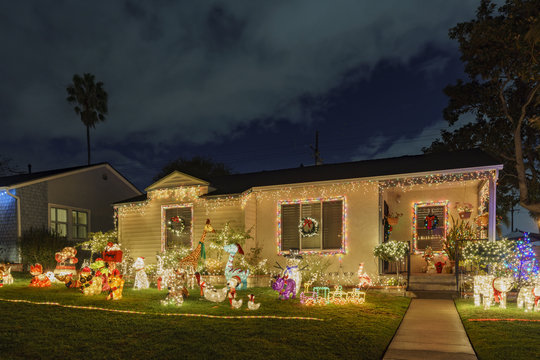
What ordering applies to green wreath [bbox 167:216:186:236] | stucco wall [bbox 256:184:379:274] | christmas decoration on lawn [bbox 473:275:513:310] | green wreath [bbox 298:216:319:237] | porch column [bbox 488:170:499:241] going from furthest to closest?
green wreath [bbox 167:216:186:236], green wreath [bbox 298:216:319:237], stucco wall [bbox 256:184:379:274], porch column [bbox 488:170:499:241], christmas decoration on lawn [bbox 473:275:513:310]

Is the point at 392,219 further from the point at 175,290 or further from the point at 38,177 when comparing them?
the point at 38,177

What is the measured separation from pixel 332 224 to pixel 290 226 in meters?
1.49

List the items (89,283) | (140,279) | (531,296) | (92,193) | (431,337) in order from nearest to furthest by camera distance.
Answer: (431,337), (531,296), (89,283), (140,279), (92,193)

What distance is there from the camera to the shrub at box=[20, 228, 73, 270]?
53.2 ft

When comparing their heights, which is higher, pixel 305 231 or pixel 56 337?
pixel 305 231

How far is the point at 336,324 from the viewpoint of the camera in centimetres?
759

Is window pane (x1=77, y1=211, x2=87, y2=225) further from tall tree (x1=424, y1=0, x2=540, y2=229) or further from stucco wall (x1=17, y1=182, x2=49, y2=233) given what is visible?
tall tree (x1=424, y1=0, x2=540, y2=229)

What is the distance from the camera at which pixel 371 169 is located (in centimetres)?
1423

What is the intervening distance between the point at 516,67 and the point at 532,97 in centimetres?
162

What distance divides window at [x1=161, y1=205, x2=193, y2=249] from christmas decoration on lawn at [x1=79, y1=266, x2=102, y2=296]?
483 cm

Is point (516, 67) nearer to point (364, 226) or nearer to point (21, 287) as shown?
point (364, 226)

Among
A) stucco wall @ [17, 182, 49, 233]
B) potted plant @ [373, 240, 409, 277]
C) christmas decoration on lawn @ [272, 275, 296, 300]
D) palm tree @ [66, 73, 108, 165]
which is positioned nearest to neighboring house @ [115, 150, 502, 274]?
potted plant @ [373, 240, 409, 277]

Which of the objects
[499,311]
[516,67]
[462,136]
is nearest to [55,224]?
[499,311]

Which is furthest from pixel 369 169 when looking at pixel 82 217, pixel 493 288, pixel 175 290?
pixel 82 217
